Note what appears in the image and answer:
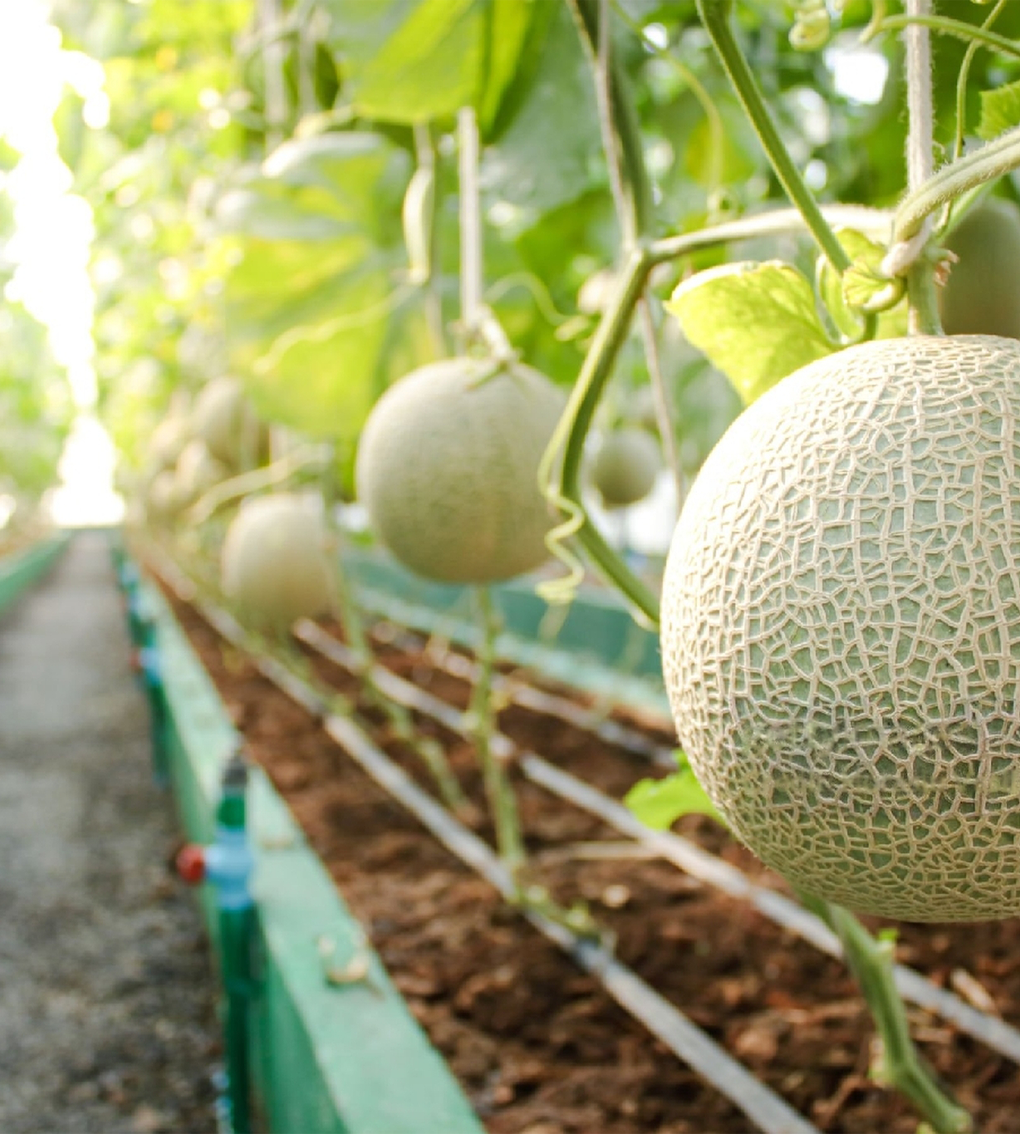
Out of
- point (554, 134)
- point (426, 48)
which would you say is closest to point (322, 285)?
point (554, 134)

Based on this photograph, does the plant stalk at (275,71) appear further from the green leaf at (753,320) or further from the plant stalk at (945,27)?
the plant stalk at (945,27)

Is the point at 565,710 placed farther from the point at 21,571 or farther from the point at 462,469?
the point at 21,571

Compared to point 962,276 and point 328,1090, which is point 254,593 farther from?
point 962,276

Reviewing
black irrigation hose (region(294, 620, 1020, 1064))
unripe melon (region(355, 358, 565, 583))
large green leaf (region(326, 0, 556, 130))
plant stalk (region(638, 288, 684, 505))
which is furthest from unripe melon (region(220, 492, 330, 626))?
plant stalk (region(638, 288, 684, 505))

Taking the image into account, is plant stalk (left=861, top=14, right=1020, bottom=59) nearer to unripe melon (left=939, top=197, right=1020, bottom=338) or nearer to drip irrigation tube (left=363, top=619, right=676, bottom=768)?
unripe melon (left=939, top=197, right=1020, bottom=338)

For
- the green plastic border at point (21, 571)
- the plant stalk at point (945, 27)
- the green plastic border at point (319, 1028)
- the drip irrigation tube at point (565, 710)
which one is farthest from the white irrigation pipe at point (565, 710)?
the green plastic border at point (21, 571)

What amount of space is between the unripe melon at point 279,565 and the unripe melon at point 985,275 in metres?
1.95

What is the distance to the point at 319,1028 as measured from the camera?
149cm

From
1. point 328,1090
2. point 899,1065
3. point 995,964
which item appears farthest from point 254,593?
point 899,1065

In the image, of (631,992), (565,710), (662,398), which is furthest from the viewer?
(565,710)

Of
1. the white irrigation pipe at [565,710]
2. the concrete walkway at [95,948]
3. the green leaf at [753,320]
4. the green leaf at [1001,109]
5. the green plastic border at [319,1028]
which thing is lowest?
the concrete walkway at [95,948]

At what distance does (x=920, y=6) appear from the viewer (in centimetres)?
61

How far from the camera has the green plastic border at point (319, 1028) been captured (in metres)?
1.32

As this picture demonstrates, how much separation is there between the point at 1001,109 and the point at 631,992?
1618 mm
